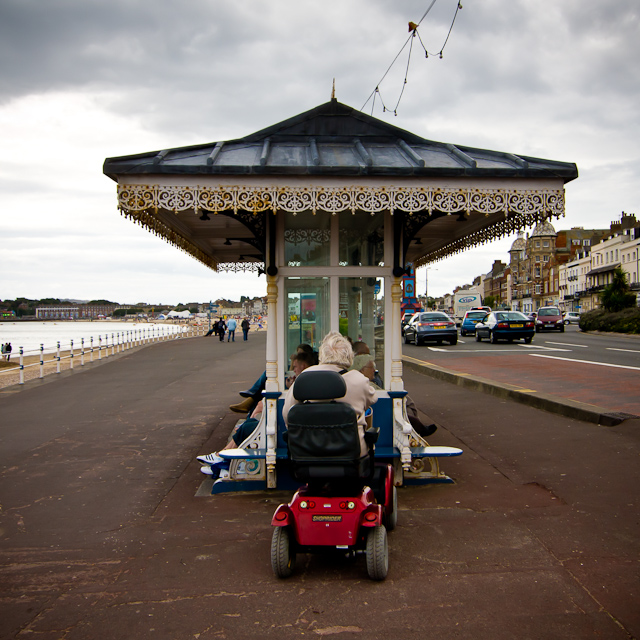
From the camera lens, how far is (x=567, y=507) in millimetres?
5047

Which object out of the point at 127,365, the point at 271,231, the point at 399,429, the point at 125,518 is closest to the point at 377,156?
the point at 271,231

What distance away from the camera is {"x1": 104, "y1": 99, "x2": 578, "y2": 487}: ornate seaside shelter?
5.35 metres

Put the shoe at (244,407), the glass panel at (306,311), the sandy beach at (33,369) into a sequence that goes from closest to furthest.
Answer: the glass panel at (306,311), the shoe at (244,407), the sandy beach at (33,369)

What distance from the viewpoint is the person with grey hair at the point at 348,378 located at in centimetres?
409

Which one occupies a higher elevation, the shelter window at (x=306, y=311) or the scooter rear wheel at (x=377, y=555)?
the shelter window at (x=306, y=311)

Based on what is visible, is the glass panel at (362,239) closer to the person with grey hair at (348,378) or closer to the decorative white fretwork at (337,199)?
the decorative white fretwork at (337,199)

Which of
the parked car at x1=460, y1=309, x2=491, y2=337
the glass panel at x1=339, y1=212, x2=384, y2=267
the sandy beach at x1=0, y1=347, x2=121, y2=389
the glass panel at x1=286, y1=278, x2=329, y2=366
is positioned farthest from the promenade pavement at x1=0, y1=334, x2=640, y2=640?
the parked car at x1=460, y1=309, x2=491, y2=337

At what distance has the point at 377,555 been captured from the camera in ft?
12.0

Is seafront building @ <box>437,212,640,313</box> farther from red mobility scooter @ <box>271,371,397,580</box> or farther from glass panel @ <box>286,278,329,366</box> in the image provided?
red mobility scooter @ <box>271,371,397,580</box>

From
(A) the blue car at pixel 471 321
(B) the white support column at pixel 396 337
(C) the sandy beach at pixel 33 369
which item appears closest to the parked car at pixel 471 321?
(A) the blue car at pixel 471 321

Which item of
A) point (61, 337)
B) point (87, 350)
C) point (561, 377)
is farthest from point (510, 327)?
point (61, 337)

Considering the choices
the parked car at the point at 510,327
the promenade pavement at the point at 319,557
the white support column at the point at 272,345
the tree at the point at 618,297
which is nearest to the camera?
the promenade pavement at the point at 319,557

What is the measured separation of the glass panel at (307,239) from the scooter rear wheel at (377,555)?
3.20 m

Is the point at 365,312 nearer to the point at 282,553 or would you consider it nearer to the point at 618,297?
the point at 282,553
